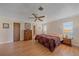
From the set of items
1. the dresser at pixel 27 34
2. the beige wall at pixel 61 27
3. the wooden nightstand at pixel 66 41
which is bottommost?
the wooden nightstand at pixel 66 41

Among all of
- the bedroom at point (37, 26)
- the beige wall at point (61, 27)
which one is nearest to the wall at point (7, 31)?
the bedroom at point (37, 26)

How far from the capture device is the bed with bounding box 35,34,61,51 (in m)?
2.12

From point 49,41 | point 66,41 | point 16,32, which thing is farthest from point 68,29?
point 16,32

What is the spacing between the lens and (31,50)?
2.20 m

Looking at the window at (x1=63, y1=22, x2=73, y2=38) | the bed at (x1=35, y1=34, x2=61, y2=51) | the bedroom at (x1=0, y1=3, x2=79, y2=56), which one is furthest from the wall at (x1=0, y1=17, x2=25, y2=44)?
the window at (x1=63, y1=22, x2=73, y2=38)

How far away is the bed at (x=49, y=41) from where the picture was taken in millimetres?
2123

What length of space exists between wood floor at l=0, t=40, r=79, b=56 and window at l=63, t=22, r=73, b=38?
11.0 inches

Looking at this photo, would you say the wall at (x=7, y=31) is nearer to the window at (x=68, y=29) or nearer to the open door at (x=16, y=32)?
the open door at (x=16, y=32)

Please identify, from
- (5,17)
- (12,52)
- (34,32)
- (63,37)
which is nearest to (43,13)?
(34,32)

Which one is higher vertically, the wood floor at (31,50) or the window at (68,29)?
the window at (68,29)

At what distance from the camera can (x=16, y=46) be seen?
2.19 m

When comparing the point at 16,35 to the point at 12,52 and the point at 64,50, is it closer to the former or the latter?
the point at 12,52

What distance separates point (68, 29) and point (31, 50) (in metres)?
0.95

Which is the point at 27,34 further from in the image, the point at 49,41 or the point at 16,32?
the point at 49,41
